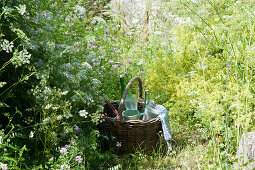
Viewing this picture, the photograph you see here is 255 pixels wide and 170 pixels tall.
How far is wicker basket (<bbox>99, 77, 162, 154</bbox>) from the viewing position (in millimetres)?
2516

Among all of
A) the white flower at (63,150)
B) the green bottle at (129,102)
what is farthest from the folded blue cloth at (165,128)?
the white flower at (63,150)

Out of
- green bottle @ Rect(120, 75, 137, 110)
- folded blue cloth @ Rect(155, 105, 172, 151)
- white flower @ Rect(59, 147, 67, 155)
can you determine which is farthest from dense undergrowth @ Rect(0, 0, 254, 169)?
green bottle @ Rect(120, 75, 137, 110)

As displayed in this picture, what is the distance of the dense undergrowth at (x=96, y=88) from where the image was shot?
1920 mm

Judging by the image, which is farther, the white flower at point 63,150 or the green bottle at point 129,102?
the green bottle at point 129,102

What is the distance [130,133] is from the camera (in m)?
2.56

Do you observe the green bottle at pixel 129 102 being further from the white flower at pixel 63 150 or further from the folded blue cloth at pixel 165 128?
the white flower at pixel 63 150

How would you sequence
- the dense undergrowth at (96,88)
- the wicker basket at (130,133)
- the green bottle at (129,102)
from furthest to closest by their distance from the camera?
the green bottle at (129,102), the wicker basket at (130,133), the dense undergrowth at (96,88)

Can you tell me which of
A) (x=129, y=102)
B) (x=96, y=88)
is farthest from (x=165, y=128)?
(x=96, y=88)

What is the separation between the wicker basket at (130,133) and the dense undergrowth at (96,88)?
96mm

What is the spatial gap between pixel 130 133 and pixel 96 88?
0.59m

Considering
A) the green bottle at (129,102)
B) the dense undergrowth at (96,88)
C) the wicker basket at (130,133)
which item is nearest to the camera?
the dense undergrowth at (96,88)

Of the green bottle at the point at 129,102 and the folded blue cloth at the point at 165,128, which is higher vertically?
the green bottle at the point at 129,102

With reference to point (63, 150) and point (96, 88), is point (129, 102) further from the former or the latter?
point (63, 150)

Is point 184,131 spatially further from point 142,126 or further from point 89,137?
point 89,137
